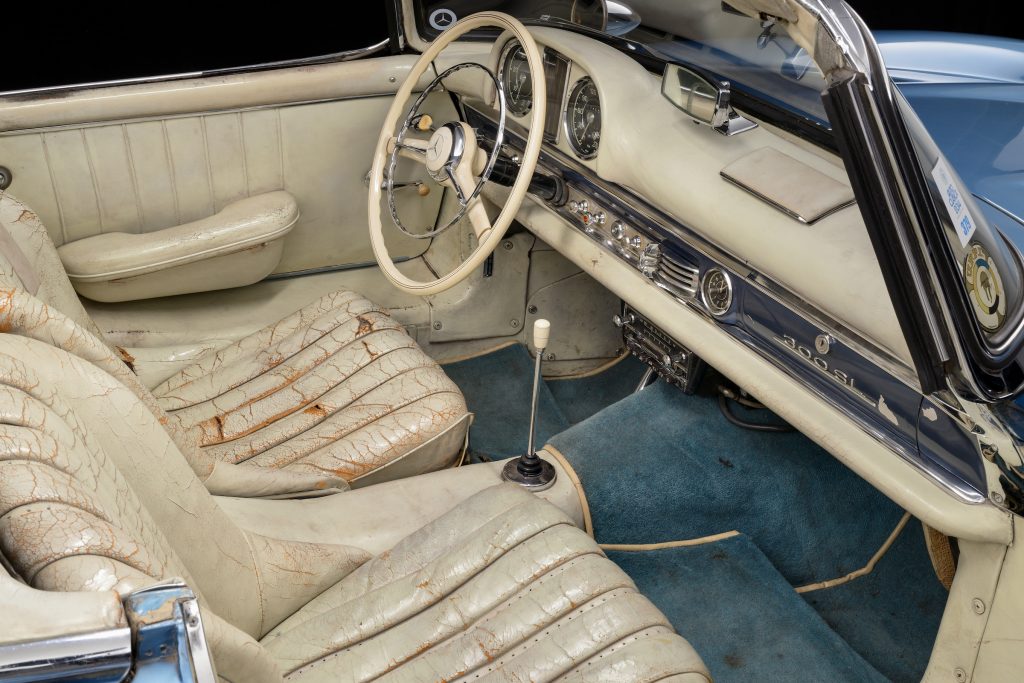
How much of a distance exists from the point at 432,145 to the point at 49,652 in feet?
4.80

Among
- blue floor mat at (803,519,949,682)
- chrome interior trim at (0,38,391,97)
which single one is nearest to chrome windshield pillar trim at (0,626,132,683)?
blue floor mat at (803,519,949,682)

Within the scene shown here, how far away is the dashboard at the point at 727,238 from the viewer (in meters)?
1.36

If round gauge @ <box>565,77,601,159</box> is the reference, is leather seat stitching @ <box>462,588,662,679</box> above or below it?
below

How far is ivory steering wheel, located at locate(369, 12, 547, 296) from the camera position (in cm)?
183

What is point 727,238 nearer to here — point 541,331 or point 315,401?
point 541,331

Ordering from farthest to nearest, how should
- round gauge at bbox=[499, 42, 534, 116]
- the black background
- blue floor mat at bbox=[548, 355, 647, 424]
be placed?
1. the black background
2. blue floor mat at bbox=[548, 355, 647, 424]
3. round gauge at bbox=[499, 42, 534, 116]

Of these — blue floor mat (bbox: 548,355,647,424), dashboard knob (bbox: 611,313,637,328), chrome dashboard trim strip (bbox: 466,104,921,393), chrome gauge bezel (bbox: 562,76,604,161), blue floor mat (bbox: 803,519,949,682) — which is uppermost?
chrome gauge bezel (bbox: 562,76,604,161)

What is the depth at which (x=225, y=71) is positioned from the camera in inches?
90.4

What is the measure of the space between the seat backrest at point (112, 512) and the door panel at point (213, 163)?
1120 millimetres

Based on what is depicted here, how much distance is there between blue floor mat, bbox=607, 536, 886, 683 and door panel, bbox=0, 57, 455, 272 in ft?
3.74

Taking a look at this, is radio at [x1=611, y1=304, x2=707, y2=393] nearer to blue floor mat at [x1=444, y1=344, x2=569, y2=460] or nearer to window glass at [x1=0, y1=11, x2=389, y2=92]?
blue floor mat at [x1=444, y1=344, x2=569, y2=460]

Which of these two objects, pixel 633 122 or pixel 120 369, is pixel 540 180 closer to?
pixel 633 122

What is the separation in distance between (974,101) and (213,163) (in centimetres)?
162

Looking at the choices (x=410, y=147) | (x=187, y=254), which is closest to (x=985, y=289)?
(x=410, y=147)
